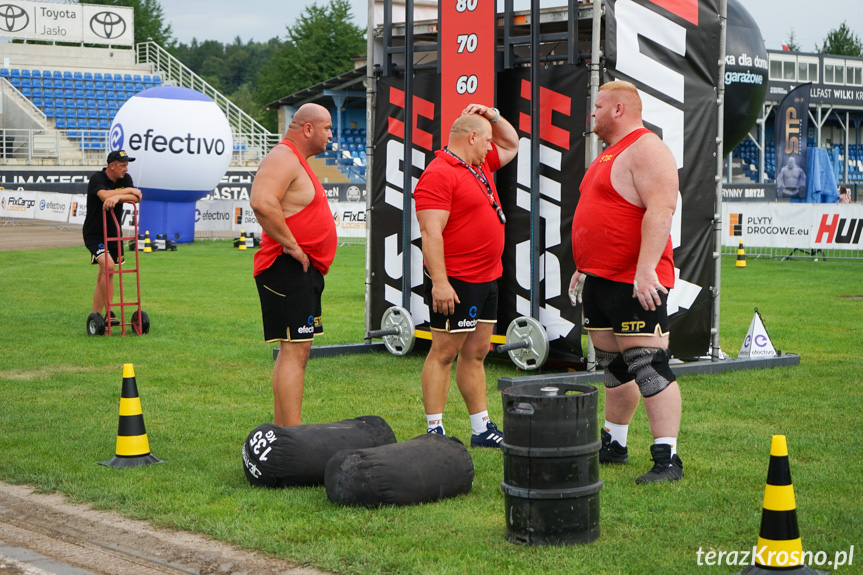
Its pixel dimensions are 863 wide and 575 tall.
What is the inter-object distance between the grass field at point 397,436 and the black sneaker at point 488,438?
4.6 inches

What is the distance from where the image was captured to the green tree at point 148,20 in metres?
80.5

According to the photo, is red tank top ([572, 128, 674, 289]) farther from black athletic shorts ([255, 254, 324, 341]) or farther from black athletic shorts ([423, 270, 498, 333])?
black athletic shorts ([255, 254, 324, 341])

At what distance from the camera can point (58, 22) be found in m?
54.5

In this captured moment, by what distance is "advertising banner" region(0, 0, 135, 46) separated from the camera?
54.2m

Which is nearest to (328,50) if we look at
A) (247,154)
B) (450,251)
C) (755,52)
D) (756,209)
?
(247,154)

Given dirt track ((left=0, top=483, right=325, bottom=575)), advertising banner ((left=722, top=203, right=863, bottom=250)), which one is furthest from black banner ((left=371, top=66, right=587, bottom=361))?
advertising banner ((left=722, top=203, right=863, bottom=250))

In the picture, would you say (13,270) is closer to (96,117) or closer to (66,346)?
(66,346)

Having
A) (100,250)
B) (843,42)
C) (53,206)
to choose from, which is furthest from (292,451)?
(843,42)

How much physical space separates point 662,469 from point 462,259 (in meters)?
1.75

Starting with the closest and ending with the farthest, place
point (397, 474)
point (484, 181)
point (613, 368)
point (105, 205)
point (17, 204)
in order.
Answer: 1. point (397, 474)
2. point (613, 368)
3. point (484, 181)
4. point (105, 205)
5. point (17, 204)

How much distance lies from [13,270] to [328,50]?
5796cm

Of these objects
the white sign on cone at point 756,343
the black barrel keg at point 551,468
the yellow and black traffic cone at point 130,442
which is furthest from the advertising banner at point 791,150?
the black barrel keg at point 551,468

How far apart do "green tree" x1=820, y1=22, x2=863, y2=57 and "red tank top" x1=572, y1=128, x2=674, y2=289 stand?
326 feet

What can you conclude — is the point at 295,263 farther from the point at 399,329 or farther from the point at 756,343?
the point at 756,343
